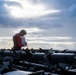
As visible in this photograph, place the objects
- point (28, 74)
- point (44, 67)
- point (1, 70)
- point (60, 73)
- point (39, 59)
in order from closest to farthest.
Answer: point (28, 74) → point (60, 73) → point (1, 70) → point (44, 67) → point (39, 59)

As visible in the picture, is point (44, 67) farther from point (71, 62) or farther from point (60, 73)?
point (60, 73)

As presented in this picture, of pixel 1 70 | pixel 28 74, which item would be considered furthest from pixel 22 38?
pixel 28 74

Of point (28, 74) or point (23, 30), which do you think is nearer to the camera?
point (28, 74)

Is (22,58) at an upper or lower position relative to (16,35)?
lower

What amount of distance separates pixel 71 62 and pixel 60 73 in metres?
6.80

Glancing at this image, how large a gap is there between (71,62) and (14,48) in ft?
53.1

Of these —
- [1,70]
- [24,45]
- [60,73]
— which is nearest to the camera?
[60,73]

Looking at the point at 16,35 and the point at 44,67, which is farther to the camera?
the point at 16,35

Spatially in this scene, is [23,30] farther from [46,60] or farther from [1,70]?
[1,70]

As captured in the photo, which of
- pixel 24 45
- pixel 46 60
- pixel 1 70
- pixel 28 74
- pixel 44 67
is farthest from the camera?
pixel 24 45

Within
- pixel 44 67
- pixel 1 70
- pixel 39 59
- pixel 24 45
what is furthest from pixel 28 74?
pixel 24 45

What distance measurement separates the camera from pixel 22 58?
128ft

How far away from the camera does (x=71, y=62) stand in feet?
108

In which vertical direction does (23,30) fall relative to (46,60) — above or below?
above
